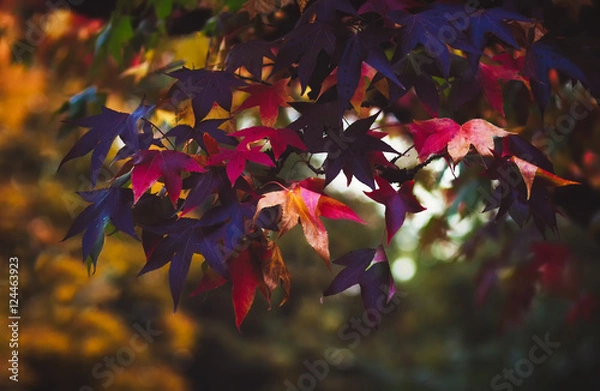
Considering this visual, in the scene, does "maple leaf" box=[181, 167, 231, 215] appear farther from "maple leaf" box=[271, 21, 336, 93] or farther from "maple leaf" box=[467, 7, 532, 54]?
"maple leaf" box=[467, 7, 532, 54]

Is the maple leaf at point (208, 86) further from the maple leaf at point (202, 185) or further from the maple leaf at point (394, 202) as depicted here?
the maple leaf at point (394, 202)

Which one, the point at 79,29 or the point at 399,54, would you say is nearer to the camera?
the point at 399,54

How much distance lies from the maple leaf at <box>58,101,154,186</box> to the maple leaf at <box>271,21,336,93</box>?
212mm

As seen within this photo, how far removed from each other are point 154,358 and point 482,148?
14.0ft

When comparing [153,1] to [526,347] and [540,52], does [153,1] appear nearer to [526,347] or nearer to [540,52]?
[540,52]

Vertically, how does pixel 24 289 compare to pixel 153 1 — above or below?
below

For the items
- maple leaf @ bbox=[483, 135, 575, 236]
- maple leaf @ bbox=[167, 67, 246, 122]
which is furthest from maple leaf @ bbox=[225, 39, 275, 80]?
maple leaf @ bbox=[483, 135, 575, 236]

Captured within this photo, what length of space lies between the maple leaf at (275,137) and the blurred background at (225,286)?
37cm

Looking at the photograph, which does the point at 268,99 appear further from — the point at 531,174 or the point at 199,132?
the point at 531,174

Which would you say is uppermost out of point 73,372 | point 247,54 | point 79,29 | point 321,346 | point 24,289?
point 247,54

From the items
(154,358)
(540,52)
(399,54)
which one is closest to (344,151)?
(399,54)

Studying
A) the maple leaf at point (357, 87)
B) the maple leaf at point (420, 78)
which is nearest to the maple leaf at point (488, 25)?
the maple leaf at point (420, 78)

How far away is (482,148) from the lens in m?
0.89

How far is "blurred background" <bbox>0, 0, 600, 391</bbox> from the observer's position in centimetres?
180
